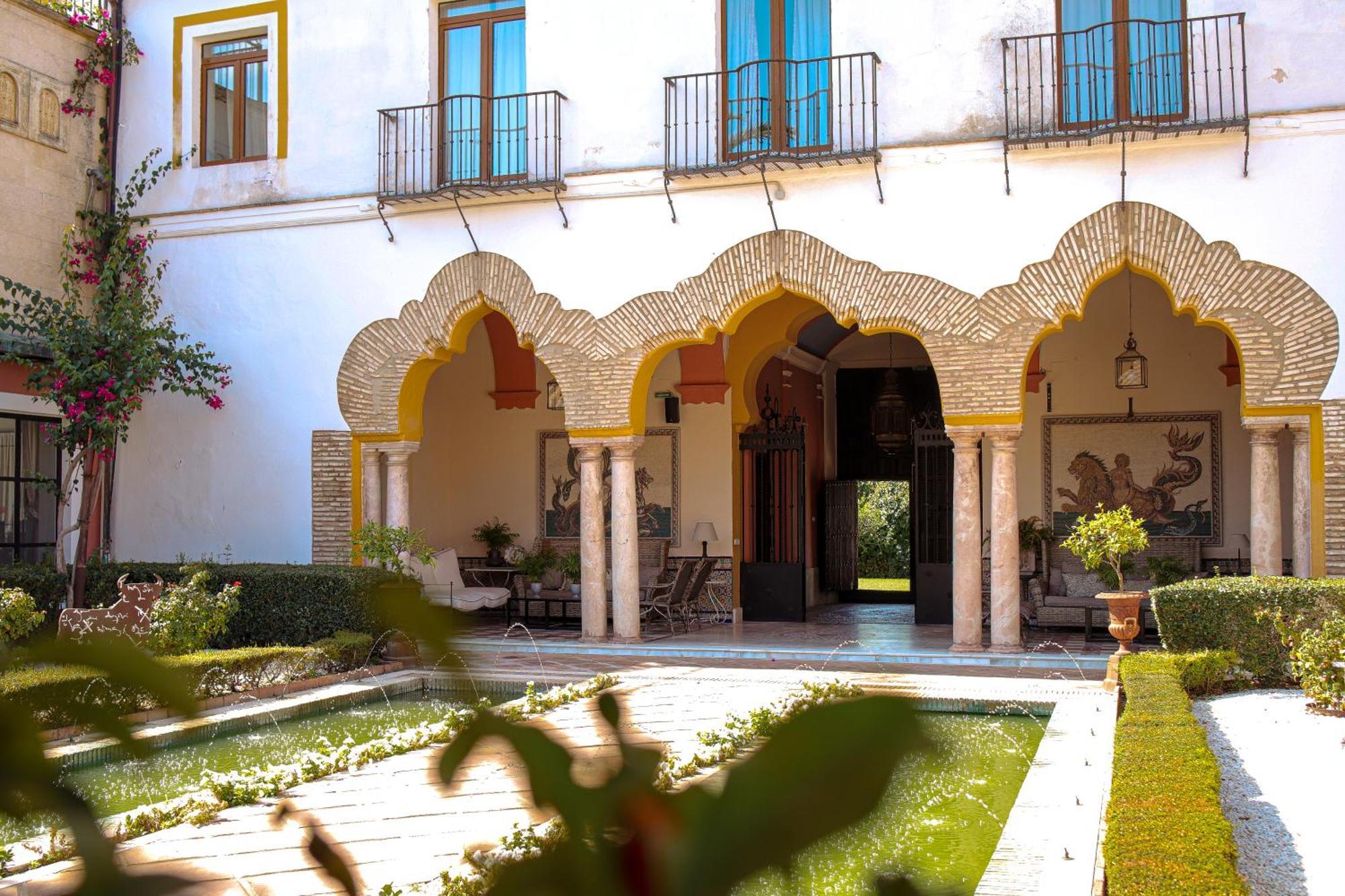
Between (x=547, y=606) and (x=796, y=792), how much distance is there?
1448 centimetres

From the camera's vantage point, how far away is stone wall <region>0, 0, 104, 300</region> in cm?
1260

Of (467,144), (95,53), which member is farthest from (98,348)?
(467,144)

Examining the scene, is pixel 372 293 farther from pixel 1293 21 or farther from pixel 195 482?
pixel 1293 21

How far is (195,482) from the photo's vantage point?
1344cm

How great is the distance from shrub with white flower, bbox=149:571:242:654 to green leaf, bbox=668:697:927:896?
943 centimetres

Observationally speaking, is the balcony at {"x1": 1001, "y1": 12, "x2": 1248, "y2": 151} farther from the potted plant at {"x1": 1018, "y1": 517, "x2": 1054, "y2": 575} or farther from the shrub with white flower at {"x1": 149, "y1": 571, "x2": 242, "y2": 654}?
the shrub with white flower at {"x1": 149, "y1": 571, "x2": 242, "y2": 654}

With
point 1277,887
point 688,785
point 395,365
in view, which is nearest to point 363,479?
point 395,365

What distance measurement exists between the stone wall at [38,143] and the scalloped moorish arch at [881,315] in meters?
3.19

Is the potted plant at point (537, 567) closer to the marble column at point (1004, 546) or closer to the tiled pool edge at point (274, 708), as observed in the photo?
the tiled pool edge at point (274, 708)

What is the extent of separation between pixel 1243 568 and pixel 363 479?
339 inches

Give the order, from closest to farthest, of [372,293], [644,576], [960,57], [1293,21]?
1. [1293,21]
2. [960,57]
3. [372,293]
4. [644,576]

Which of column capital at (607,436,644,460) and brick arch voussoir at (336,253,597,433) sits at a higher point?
brick arch voussoir at (336,253,597,433)

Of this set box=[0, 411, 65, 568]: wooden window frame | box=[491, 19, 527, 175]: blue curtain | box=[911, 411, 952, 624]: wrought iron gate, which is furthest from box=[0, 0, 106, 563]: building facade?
box=[911, 411, 952, 624]: wrought iron gate

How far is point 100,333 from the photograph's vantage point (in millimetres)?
12070
